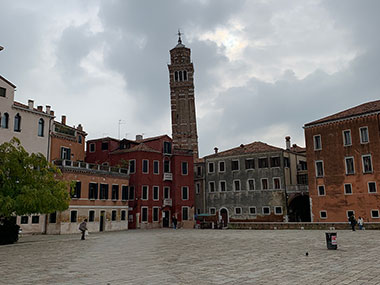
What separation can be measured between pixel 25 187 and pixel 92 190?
15.5 m

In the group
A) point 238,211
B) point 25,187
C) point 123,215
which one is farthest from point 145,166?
point 25,187

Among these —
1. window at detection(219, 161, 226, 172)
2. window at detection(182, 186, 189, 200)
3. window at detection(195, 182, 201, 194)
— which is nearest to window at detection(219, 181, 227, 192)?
window at detection(219, 161, 226, 172)

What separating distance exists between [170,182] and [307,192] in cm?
1660

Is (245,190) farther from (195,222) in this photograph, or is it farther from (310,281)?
(310,281)

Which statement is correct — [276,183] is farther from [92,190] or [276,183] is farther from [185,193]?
[92,190]

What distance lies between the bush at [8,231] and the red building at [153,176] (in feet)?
64.8

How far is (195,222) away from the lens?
155 ft

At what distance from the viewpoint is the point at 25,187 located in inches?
913

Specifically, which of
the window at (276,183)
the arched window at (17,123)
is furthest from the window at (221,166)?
the arched window at (17,123)

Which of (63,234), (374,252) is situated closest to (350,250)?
Result: (374,252)

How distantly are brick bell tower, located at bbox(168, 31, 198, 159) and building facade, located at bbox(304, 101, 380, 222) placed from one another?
1473 inches

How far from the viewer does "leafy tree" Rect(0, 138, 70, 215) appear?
22.5 m

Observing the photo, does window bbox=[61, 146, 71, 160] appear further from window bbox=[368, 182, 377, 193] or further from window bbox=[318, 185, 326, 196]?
window bbox=[368, 182, 377, 193]

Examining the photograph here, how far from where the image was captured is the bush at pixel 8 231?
76.2 feet
